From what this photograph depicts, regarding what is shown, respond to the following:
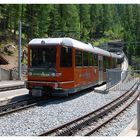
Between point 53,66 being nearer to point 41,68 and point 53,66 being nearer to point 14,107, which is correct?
point 41,68

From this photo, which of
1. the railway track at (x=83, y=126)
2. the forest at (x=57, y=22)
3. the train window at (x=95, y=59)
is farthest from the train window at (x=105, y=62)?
the forest at (x=57, y=22)

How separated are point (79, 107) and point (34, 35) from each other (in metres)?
52.9

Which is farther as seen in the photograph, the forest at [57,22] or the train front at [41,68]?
the forest at [57,22]

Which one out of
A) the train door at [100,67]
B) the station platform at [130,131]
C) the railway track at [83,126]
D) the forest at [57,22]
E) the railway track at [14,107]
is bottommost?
the railway track at [83,126]

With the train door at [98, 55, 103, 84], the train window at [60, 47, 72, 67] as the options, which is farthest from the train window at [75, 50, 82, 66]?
the train door at [98, 55, 103, 84]

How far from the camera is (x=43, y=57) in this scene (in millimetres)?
20094

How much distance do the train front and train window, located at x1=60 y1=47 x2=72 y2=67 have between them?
0.38 metres

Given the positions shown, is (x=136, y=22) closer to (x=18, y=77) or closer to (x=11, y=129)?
(x=18, y=77)

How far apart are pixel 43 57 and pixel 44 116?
5.35 metres

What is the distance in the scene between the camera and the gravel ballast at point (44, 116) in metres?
12.5

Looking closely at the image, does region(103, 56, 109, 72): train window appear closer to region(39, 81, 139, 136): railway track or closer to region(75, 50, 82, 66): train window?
region(75, 50, 82, 66): train window

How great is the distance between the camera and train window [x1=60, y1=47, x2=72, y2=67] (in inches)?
790

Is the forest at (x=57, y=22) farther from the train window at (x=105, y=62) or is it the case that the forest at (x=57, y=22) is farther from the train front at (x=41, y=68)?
the train front at (x=41, y=68)

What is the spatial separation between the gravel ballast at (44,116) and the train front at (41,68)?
975 mm
